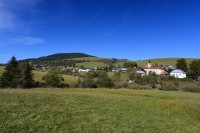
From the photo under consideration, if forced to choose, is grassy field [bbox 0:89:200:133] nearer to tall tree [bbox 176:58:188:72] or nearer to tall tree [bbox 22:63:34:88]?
tall tree [bbox 22:63:34:88]

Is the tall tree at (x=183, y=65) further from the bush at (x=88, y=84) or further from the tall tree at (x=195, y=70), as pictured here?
the bush at (x=88, y=84)

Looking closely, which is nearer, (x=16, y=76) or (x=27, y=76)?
(x=16, y=76)

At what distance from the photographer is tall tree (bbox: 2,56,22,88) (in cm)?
7212

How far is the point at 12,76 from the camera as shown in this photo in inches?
2896

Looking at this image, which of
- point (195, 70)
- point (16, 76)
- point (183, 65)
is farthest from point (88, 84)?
point (183, 65)

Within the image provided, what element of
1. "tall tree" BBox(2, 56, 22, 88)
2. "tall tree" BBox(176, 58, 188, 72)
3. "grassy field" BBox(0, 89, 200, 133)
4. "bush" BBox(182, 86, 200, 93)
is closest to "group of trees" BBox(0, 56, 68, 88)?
"tall tree" BBox(2, 56, 22, 88)

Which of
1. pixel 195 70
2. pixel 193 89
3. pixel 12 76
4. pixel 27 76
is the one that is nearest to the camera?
pixel 193 89

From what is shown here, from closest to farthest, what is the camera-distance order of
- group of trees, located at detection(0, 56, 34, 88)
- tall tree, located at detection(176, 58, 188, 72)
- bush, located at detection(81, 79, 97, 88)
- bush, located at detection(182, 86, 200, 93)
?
1. bush, located at detection(182, 86, 200, 93)
2. group of trees, located at detection(0, 56, 34, 88)
3. bush, located at detection(81, 79, 97, 88)
4. tall tree, located at detection(176, 58, 188, 72)

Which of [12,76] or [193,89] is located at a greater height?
[12,76]

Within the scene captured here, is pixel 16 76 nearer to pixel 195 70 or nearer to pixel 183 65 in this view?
pixel 195 70

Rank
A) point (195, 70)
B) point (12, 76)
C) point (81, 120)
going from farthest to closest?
1. point (195, 70)
2. point (12, 76)
3. point (81, 120)

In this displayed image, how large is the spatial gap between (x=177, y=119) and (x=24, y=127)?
42.1 feet

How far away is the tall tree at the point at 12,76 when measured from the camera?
7212 centimetres

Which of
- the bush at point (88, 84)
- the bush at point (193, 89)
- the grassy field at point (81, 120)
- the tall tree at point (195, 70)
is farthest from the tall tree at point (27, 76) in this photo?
the tall tree at point (195, 70)
